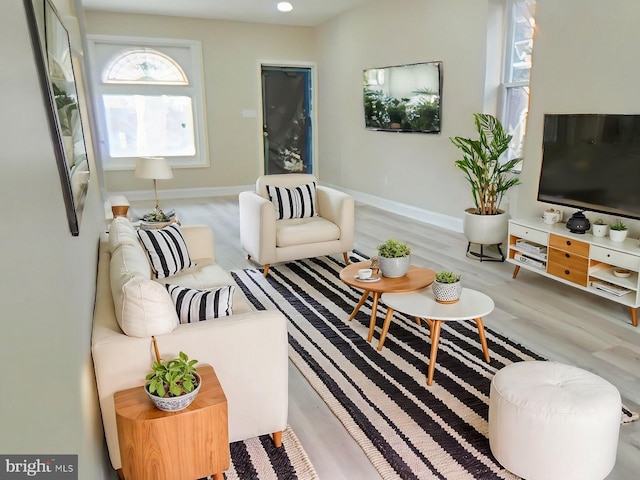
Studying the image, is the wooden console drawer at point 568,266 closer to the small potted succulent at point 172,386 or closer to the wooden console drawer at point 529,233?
the wooden console drawer at point 529,233

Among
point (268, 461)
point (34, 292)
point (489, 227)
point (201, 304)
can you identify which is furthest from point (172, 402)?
point (489, 227)

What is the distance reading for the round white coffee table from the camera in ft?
8.63

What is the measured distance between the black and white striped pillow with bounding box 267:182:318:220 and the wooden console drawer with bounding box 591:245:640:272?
2.34 m

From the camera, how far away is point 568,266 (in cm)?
367

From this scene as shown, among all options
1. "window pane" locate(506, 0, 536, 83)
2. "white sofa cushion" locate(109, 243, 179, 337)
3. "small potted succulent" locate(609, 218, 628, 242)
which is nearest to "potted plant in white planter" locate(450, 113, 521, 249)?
"window pane" locate(506, 0, 536, 83)

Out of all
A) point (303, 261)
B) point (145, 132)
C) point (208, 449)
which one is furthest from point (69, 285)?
point (145, 132)

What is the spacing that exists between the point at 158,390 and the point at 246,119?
7189mm

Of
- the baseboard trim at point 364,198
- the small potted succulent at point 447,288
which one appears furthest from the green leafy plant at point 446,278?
the baseboard trim at point 364,198

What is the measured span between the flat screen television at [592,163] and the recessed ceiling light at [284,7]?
409cm

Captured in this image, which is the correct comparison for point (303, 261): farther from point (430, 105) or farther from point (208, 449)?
point (208, 449)

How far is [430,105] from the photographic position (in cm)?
590

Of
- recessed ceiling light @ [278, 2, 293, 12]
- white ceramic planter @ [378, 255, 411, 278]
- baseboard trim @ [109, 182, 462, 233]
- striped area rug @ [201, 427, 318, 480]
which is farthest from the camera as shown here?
recessed ceiling light @ [278, 2, 293, 12]

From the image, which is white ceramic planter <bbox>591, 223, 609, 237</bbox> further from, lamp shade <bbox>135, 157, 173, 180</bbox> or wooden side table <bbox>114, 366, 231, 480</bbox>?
lamp shade <bbox>135, 157, 173, 180</bbox>

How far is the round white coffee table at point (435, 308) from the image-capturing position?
2631mm
